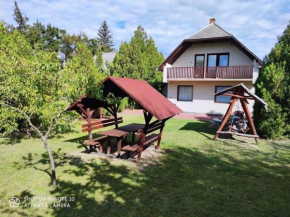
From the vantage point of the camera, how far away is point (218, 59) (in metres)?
17.2

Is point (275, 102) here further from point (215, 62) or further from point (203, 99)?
point (215, 62)

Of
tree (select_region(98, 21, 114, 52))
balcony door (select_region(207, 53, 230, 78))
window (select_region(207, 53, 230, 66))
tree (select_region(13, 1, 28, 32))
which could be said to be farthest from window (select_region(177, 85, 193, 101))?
tree (select_region(98, 21, 114, 52))

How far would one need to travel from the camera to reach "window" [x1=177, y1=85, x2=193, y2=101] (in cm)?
1873

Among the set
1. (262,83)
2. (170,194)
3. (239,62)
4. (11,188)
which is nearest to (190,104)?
(239,62)

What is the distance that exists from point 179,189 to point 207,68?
14.4 metres

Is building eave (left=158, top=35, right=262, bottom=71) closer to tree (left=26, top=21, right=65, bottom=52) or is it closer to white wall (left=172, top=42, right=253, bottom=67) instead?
white wall (left=172, top=42, right=253, bottom=67)

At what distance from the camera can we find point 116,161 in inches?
233

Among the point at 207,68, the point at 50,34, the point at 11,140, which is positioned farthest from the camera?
the point at 50,34

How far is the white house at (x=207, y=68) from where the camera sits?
1591 cm

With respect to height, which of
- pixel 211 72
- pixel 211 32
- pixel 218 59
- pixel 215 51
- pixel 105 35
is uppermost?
pixel 105 35

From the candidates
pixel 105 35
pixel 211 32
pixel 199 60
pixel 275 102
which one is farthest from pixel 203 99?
pixel 105 35

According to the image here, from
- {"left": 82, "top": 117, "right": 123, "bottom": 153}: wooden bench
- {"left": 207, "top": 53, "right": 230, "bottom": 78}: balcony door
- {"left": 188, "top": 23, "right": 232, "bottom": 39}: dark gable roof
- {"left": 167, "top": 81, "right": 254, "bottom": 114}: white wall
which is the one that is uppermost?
{"left": 188, "top": 23, "right": 232, "bottom": 39}: dark gable roof

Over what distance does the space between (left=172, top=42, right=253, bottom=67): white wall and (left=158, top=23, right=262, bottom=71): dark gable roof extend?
0.36 meters

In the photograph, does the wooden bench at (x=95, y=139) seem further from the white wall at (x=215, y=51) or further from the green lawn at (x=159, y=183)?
the white wall at (x=215, y=51)
